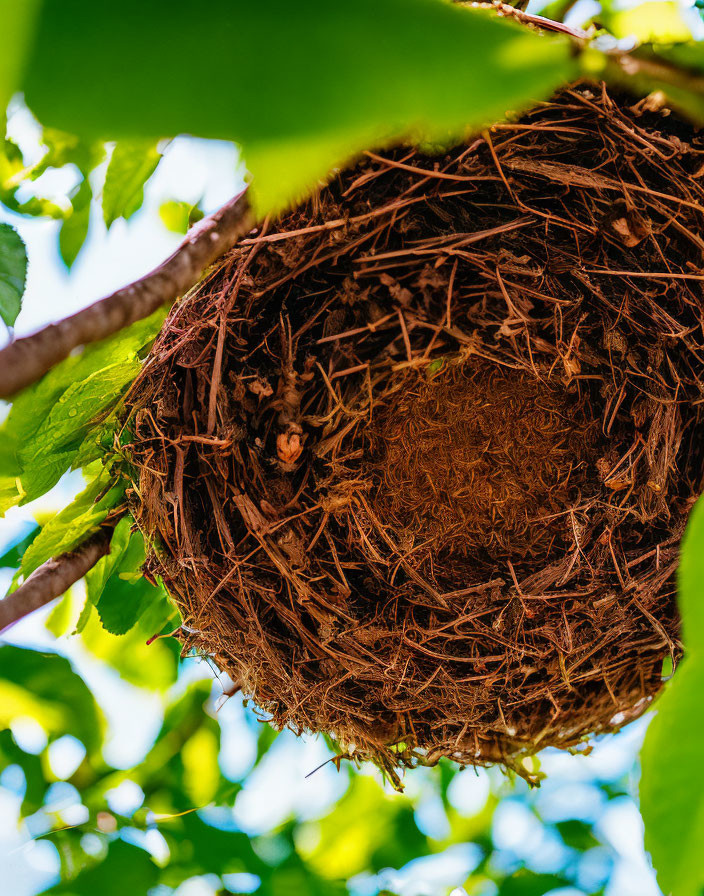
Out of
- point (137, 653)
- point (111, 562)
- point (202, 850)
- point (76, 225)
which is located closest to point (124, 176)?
point (76, 225)

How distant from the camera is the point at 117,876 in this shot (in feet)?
3.66

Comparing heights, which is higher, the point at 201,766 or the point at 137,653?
the point at 137,653

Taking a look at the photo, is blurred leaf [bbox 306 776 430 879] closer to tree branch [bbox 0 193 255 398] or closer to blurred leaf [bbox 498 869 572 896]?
blurred leaf [bbox 498 869 572 896]

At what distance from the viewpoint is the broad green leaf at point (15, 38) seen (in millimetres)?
187

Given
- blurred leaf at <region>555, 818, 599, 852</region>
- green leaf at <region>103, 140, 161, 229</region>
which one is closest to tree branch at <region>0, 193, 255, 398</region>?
green leaf at <region>103, 140, 161, 229</region>

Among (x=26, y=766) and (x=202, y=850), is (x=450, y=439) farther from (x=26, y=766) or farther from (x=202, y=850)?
(x=26, y=766)

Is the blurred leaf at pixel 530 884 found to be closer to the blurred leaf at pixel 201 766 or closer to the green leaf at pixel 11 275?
the blurred leaf at pixel 201 766

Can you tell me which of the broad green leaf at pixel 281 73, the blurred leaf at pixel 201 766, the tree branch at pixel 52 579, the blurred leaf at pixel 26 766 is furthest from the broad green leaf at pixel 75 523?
the broad green leaf at pixel 281 73

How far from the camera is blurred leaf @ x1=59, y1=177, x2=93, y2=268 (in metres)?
1.17

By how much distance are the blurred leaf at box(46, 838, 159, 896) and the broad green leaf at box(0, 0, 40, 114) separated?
1163 millimetres

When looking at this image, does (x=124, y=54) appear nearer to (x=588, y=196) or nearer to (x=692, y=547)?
(x=692, y=547)

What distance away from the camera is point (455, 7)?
0.74 feet

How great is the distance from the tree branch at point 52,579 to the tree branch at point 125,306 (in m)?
0.46

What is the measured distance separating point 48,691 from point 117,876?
308 mm
